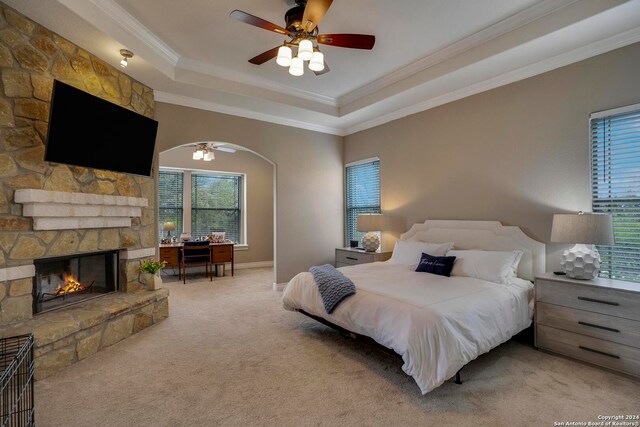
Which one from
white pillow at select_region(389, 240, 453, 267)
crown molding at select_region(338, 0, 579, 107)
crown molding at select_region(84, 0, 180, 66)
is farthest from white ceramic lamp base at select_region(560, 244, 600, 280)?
crown molding at select_region(84, 0, 180, 66)

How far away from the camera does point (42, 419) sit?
2.03m

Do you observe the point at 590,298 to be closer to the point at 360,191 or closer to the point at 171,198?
the point at 360,191

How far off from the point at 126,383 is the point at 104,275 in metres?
1.66

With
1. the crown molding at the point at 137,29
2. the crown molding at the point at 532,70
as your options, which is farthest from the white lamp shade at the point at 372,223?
the crown molding at the point at 137,29

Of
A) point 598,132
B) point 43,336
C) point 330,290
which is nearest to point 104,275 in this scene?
point 43,336

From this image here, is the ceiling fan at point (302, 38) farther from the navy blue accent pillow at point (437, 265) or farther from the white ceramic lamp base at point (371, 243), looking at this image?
the white ceramic lamp base at point (371, 243)

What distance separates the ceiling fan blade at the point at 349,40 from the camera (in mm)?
2670

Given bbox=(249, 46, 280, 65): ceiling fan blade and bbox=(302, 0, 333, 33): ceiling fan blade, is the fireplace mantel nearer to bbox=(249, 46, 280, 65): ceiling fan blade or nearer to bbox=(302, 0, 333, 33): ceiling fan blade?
bbox=(249, 46, 280, 65): ceiling fan blade

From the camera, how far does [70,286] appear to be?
3260mm

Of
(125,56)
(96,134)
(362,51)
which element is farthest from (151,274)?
(362,51)

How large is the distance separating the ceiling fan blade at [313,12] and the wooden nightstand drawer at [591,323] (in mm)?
3141

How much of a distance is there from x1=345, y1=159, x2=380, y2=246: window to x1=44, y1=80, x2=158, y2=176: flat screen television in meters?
3.51

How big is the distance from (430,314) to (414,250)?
2014 mm

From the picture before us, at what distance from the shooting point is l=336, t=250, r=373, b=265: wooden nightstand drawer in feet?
16.5
